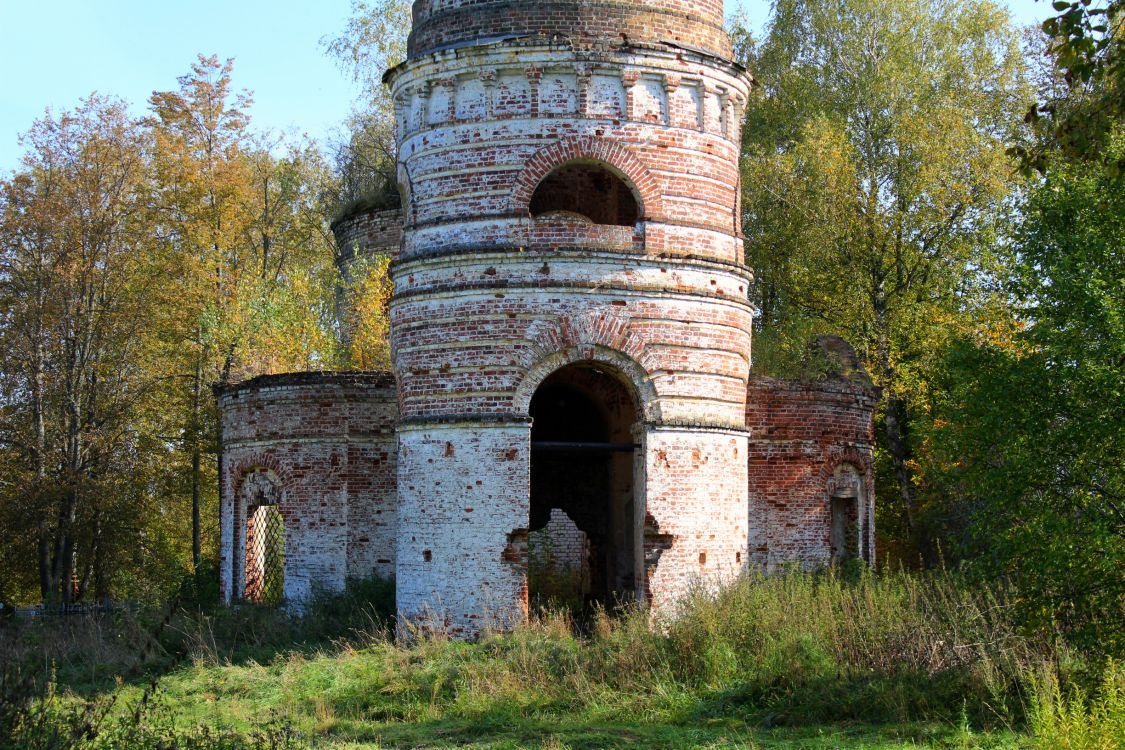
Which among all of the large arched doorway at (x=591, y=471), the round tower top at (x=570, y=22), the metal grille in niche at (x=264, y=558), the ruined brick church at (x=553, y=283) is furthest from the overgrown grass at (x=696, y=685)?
the round tower top at (x=570, y=22)

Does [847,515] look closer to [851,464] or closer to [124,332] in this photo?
[851,464]

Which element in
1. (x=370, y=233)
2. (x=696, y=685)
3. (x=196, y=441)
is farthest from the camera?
(x=196, y=441)

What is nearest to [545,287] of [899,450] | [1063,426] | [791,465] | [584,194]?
[584,194]

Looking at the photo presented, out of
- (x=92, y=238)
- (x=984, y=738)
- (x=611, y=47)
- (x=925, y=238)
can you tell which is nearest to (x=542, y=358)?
(x=611, y=47)

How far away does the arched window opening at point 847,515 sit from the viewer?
19.5m

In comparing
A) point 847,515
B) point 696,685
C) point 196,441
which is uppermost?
point 196,441

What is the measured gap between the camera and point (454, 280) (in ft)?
51.5

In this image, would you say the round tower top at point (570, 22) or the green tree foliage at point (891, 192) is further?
the green tree foliage at point (891, 192)

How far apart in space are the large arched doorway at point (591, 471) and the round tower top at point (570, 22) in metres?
4.83

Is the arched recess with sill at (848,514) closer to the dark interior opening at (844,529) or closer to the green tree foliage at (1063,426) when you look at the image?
the dark interior opening at (844,529)

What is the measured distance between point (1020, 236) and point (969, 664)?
4.23 m

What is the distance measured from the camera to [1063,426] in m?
11.6

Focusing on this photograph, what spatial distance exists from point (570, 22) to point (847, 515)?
8.92m

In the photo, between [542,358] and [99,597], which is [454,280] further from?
[99,597]
